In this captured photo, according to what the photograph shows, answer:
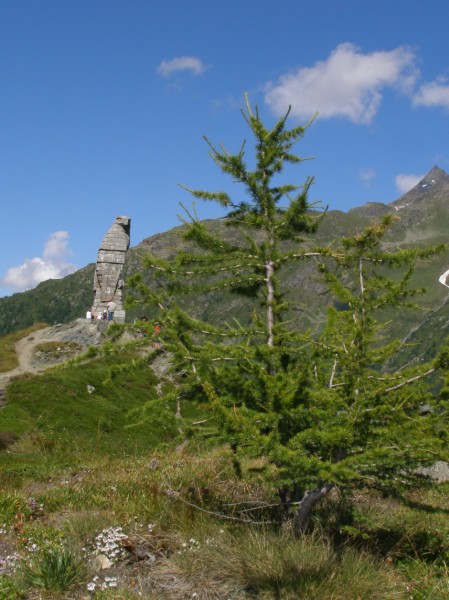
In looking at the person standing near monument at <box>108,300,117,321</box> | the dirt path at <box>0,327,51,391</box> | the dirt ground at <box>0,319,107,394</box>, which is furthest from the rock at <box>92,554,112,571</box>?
the person standing near monument at <box>108,300,117,321</box>

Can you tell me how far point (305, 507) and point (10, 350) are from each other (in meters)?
32.8

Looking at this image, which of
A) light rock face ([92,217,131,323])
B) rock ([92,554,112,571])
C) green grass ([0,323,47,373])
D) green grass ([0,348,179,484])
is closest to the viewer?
rock ([92,554,112,571])

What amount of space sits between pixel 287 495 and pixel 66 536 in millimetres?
3158

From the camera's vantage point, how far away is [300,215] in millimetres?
9711

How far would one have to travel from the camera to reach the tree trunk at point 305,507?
24.7 ft

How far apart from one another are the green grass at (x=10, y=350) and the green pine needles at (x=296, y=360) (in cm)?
2609

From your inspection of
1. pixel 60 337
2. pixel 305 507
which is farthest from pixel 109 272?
pixel 305 507

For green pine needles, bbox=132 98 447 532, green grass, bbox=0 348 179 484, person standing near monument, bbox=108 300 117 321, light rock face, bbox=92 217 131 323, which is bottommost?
green grass, bbox=0 348 179 484

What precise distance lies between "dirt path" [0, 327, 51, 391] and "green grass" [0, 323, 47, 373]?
0.28 m

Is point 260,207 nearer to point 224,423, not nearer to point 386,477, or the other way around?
point 224,423

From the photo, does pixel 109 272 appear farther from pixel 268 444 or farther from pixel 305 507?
pixel 268 444

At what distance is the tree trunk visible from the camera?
753 centimetres

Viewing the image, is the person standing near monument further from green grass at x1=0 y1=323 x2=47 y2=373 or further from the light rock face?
green grass at x1=0 y1=323 x2=47 y2=373

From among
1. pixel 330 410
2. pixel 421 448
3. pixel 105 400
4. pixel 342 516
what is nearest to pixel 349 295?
pixel 330 410
